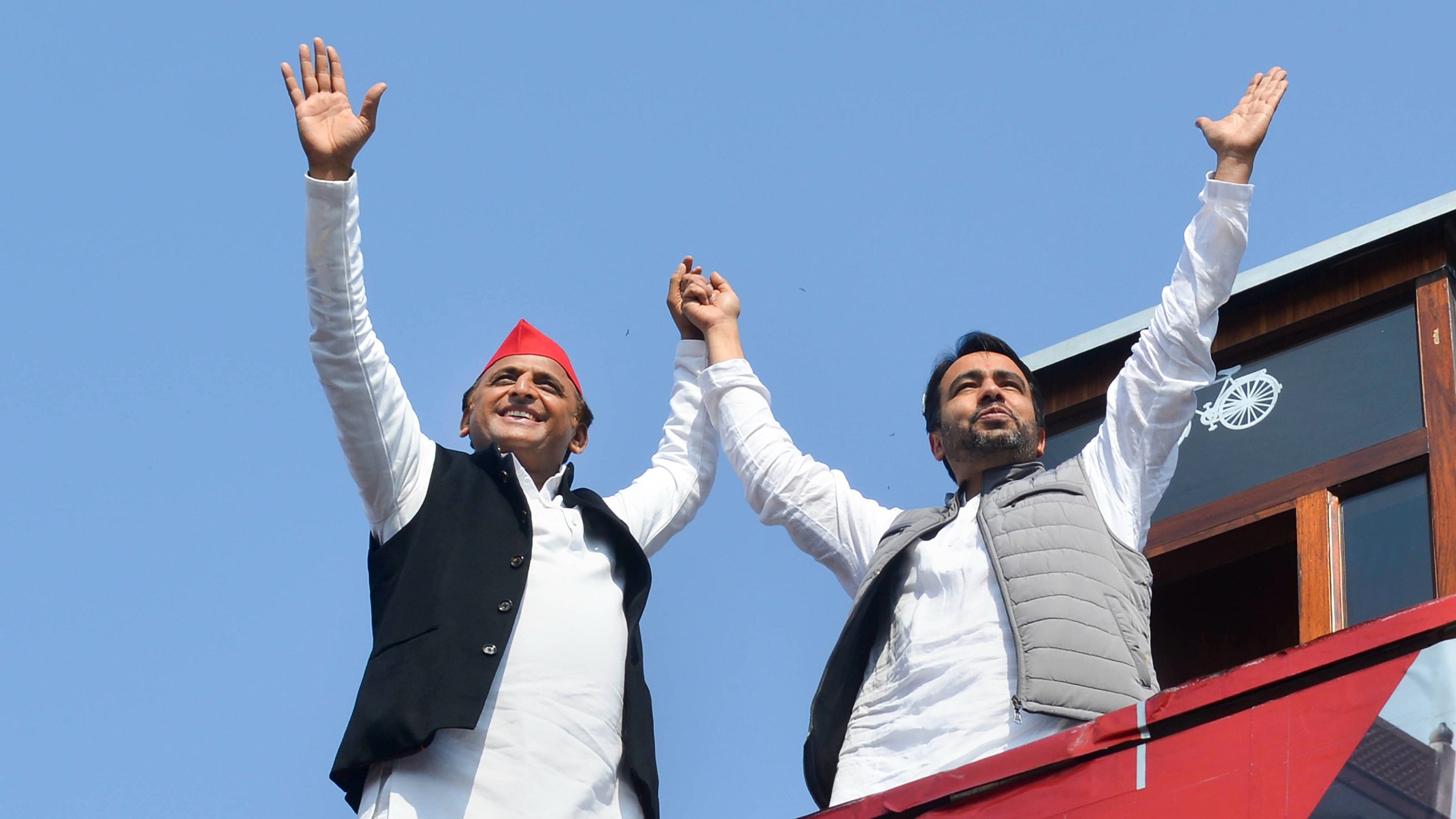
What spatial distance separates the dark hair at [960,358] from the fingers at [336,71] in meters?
1.73

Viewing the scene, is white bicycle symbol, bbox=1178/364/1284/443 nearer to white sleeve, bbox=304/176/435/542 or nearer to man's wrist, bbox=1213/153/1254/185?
man's wrist, bbox=1213/153/1254/185

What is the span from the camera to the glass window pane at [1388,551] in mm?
5398

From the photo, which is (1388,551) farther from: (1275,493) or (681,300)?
(681,300)

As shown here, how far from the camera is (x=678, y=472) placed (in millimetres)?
5406

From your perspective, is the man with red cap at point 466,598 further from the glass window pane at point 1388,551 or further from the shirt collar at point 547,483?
the glass window pane at point 1388,551

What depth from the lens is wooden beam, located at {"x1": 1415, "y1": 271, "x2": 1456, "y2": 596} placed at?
17.3 ft

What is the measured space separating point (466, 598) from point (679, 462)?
3.70 feet

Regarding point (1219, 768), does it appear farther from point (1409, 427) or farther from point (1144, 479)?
point (1409, 427)

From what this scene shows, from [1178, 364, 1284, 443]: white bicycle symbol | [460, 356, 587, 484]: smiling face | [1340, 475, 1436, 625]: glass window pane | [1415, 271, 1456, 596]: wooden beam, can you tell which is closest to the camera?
[460, 356, 587, 484]: smiling face

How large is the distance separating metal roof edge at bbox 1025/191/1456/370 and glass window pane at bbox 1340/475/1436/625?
811 mm

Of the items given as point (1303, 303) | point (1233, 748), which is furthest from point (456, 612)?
point (1303, 303)

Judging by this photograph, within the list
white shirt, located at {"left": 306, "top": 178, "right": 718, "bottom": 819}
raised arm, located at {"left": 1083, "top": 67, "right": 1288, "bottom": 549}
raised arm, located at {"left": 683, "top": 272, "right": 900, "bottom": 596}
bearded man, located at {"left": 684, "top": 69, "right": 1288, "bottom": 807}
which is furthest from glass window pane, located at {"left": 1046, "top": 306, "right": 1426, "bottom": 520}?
white shirt, located at {"left": 306, "top": 178, "right": 718, "bottom": 819}

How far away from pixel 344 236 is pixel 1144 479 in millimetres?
1960

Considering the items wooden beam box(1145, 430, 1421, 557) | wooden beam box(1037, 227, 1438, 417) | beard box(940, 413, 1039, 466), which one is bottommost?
beard box(940, 413, 1039, 466)
